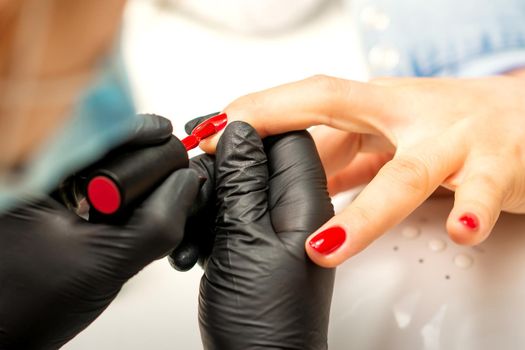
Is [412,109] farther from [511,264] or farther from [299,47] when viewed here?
[299,47]

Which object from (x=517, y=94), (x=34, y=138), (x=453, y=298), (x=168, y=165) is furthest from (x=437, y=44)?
(x=34, y=138)

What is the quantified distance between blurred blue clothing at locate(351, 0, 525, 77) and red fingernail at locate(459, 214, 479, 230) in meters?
0.53

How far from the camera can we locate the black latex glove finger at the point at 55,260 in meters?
0.56

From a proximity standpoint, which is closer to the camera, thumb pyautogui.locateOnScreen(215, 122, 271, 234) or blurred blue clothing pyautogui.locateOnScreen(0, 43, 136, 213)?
blurred blue clothing pyautogui.locateOnScreen(0, 43, 136, 213)

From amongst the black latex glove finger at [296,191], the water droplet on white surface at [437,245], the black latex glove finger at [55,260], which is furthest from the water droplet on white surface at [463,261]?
the black latex glove finger at [55,260]

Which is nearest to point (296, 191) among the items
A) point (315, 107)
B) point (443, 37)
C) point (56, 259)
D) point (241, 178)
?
point (241, 178)

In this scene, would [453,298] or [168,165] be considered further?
[453,298]

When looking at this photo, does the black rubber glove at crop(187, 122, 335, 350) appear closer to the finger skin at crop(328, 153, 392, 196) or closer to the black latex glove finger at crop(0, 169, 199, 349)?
the black latex glove finger at crop(0, 169, 199, 349)

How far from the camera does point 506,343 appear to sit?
2.48 ft

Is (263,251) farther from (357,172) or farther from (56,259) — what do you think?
(357,172)

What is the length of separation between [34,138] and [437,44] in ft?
3.39

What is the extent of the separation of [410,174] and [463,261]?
0.20 meters

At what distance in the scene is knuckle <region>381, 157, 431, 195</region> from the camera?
2.43ft

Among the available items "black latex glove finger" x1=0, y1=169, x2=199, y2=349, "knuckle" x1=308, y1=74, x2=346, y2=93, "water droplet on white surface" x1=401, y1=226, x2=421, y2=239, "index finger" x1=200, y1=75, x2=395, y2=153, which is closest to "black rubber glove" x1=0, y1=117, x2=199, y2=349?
"black latex glove finger" x1=0, y1=169, x2=199, y2=349
